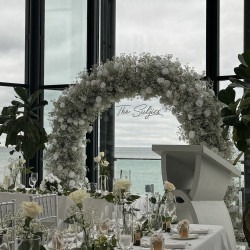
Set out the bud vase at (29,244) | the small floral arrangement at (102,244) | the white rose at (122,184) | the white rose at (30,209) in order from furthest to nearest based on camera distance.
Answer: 1. the white rose at (122,184)
2. the small floral arrangement at (102,244)
3. the white rose at (30,209)
4. the bud vase at (29,244)

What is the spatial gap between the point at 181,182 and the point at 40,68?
612cm

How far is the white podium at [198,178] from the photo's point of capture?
5613 millimetres

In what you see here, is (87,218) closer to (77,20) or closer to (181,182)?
(181,182)

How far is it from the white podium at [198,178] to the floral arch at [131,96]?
2.10 m

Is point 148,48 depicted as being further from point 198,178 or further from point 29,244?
point 29,244

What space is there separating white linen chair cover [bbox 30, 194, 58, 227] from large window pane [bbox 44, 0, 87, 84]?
197 inches

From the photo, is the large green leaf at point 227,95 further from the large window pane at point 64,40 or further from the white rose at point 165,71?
the large window pane at point 64,40

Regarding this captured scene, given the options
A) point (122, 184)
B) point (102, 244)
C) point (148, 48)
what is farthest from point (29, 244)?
point (148, 48)

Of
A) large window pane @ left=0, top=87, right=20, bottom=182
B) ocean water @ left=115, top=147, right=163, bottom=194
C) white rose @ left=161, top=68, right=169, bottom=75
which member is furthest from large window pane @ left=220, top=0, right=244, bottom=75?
large window pane @ left=0, top=87, right=20, bottom=182

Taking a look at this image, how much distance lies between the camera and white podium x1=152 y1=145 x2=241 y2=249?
5.61 meters

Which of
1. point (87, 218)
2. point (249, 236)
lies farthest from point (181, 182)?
point (87, 218)

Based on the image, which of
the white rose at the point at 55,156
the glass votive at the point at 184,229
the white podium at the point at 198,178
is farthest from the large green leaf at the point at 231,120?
the white rose at the point at 55,156

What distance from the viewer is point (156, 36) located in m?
11.0

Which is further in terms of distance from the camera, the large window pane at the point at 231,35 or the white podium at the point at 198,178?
the large window pane at the point at 231,35
